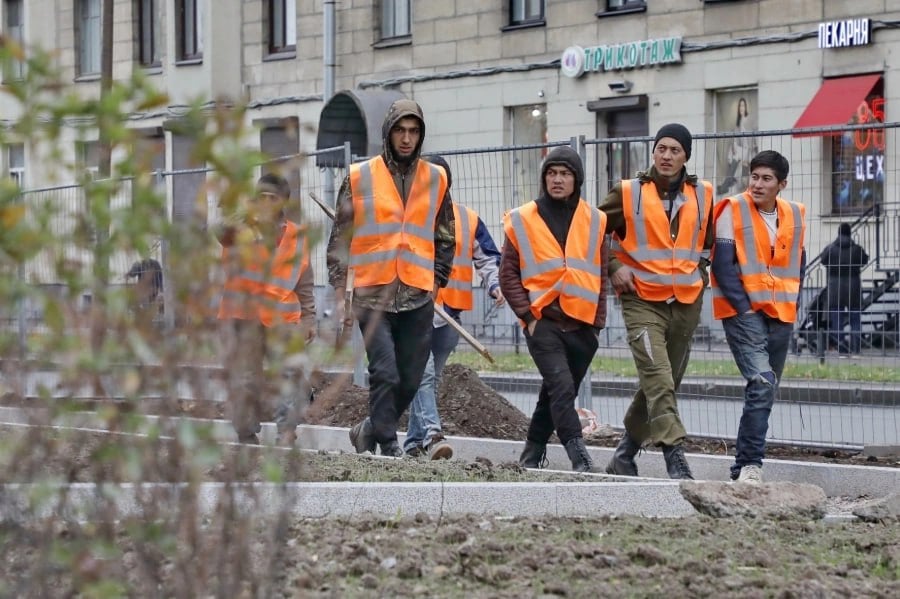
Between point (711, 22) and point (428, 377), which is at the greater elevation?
point (711, 22)

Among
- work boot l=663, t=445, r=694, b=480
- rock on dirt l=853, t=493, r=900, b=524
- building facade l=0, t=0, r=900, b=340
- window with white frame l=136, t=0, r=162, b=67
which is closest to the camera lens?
rock on dirt l=853, t=493, r=900, b=524

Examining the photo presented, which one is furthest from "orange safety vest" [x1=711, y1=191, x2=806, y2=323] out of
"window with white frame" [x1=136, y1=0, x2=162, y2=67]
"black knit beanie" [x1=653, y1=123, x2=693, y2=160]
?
"window with white frame" [x1=136, y1=0, x2=162, y2=67]

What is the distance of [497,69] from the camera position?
95.6 ft

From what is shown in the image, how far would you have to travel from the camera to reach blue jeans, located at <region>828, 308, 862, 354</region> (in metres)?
11.6

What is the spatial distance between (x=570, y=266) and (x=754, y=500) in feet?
7.85

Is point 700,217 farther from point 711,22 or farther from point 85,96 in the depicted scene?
point 711,22

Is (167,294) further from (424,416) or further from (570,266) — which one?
(424,416)

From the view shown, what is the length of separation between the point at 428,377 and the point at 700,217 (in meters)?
2.20

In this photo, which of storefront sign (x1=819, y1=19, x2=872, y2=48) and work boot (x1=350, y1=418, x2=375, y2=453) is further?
storefront sign (x1=819, y1=19, x2=872, y2=48)

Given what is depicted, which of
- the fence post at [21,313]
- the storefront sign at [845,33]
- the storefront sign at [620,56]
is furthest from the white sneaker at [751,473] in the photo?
→ the storefront sign at [620,56]

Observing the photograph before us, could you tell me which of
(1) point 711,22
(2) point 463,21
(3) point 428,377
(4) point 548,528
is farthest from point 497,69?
(4) point 548,528

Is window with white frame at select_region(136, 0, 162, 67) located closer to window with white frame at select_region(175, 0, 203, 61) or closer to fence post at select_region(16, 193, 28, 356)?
window with white frame at select_region(175, 0, 203, 61)

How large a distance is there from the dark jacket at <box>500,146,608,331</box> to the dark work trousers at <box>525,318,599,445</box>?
0.21 feet

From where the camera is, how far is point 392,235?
939 cm
